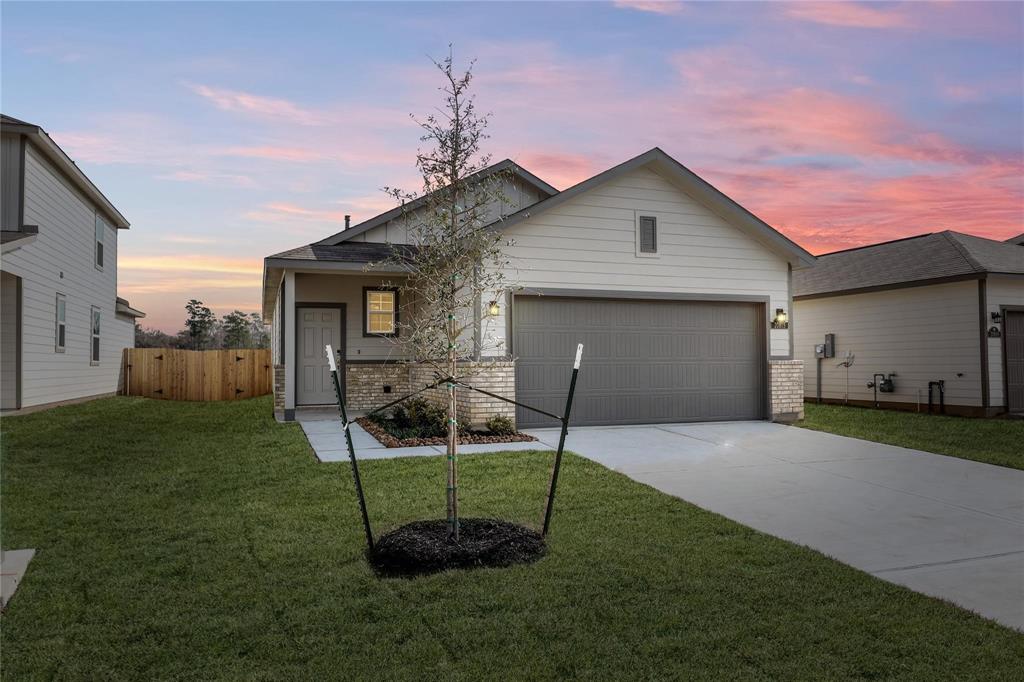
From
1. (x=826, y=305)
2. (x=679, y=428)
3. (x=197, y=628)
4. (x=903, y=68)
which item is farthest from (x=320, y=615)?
(x=826, y=305)

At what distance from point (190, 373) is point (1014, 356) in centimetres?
2104

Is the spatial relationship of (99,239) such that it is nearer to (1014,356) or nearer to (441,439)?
(441,439)

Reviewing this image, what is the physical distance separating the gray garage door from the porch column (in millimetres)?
4007

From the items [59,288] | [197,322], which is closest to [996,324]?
[59,288]

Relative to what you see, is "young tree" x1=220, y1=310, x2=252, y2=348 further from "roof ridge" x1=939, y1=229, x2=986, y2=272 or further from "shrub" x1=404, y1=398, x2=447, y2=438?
"roof ridge" x1=939, y1=229, x2=986, y2=272

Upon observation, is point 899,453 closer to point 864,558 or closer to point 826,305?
point 864,558

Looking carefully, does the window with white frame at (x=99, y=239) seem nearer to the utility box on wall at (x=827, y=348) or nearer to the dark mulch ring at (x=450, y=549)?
the dark mulch ring at (x=450, y=549)

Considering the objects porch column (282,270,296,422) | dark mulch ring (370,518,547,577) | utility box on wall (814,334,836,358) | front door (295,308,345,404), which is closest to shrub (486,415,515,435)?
porch column (282,270,296,422)

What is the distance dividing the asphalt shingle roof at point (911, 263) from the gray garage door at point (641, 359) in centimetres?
570

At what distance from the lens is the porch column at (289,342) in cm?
1218

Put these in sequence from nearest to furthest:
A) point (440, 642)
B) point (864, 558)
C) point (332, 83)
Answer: point (440, 642), point (864, 558), point (332, 83)

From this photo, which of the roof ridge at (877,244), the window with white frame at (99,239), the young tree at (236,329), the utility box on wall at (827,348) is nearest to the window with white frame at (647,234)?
the utility box on wall at (827,348)

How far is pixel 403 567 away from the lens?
14.6ft

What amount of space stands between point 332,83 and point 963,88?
10.2 m
